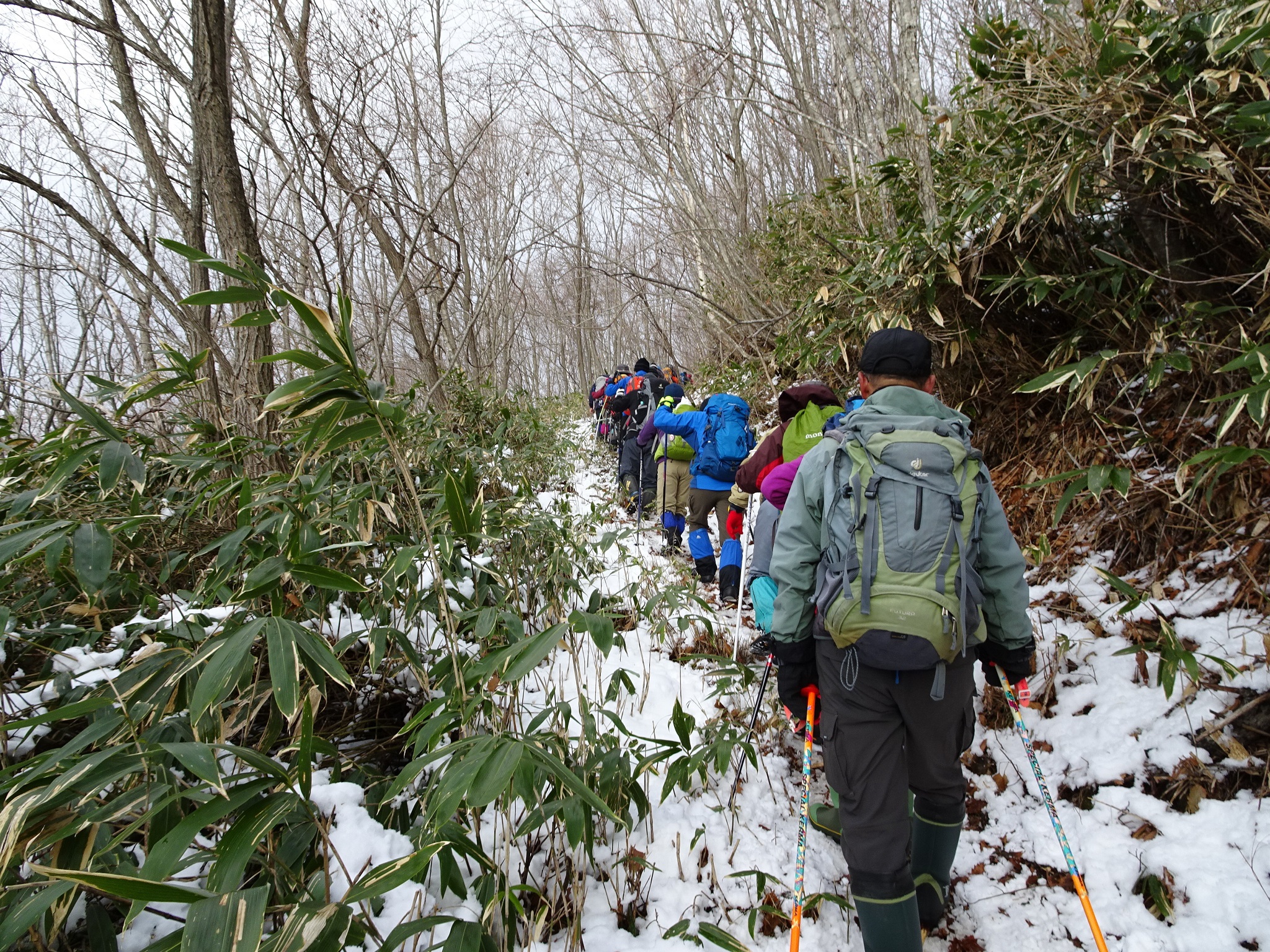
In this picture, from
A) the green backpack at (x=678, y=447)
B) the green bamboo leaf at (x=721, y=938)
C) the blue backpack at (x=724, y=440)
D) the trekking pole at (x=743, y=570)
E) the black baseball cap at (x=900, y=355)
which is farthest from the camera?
the green backpack at (x=678, y=447)

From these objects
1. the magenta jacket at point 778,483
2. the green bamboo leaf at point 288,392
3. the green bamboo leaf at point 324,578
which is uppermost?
the green bamboo leaf at point 288,392

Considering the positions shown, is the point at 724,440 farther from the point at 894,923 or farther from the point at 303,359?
the point at 303,359

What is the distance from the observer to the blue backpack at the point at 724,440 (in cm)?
514

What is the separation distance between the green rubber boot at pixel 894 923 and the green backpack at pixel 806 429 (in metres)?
2.03

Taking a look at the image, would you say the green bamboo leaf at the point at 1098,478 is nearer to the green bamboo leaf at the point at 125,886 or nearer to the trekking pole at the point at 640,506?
the green bamboo leaf at the point at 125,886

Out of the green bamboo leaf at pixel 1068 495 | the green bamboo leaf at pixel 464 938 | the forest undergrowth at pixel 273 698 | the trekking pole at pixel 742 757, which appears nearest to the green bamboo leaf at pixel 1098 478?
the green bamboo leaf at pixel 1068 495

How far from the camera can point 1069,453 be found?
3549mm

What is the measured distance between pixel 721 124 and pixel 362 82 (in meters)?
4.59

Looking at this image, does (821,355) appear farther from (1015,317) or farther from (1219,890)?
(1219,890)

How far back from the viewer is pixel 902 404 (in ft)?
6.51

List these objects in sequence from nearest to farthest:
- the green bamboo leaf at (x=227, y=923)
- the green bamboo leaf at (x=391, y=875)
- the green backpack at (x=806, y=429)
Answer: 1. the green bamboo leaf at (x=227, y=923)
2. the green bamboo leaf at (x=391, y=875)
3. the green backpack at (x=806, y=429)

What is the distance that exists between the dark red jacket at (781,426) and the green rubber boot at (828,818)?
1.77 meters

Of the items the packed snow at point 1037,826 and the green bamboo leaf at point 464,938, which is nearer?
the green bamboo leaf at point 464,938

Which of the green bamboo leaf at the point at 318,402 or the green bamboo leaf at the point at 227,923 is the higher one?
the green bamboo leaf at the point at 318,402
